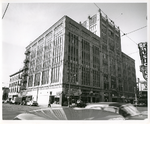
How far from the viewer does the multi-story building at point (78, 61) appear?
17.1 feet

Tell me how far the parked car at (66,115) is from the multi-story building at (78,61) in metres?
1.07

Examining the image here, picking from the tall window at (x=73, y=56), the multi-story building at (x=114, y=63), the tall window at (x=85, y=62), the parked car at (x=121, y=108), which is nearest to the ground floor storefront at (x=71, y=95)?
the multi-story building at (x=114, y=63)

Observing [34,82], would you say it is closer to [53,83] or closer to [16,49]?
[53,83]

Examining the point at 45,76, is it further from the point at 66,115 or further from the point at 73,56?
the point at 66,115

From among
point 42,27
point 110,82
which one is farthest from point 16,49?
point 110,82

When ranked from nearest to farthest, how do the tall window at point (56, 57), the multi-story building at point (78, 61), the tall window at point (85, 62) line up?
the multi-story building at point (78, 61) → the tall window at point (85, 62) → the tall window at point (56, 57)

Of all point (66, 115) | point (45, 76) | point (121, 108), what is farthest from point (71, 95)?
point (121, 108)

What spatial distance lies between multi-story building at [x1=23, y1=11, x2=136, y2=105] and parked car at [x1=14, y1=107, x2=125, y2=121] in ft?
3.50

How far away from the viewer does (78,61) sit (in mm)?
6805

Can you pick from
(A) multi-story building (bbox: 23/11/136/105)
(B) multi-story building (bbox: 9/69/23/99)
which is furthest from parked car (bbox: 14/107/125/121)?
(B) multi-story building (bbox: 9/69/23/99)

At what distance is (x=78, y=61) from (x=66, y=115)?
13.8 feet

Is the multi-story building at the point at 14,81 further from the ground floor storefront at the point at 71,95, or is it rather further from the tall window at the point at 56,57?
the tall window at the point at 56,57

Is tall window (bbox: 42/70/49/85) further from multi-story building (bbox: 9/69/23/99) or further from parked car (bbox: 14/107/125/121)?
parked car (bbox: 14/107/125/121)

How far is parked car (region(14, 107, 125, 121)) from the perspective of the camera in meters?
2.58
